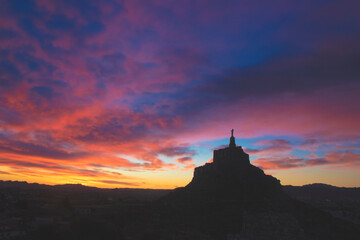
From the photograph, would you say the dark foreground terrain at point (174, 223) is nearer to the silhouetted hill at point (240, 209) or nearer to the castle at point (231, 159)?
the silhouetted hill at point (240, 209)

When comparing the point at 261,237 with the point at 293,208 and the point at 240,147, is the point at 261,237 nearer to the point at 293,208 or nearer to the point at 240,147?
the point at 293,208

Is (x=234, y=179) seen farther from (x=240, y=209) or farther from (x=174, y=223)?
(x=174, y=223)

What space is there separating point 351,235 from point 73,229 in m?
72.8

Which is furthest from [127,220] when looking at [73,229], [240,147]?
[240,147]

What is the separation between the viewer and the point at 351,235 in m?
73.0

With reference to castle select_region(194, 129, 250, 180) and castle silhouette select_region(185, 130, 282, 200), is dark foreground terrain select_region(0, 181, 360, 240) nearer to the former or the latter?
castle silhouette select_region(185, 130, 282, 200)

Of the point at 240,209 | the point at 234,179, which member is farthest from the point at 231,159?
the point at 240,209

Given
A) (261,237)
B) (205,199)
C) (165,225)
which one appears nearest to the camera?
(261,237)

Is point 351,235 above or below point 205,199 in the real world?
below

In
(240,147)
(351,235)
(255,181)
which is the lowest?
(351,235)

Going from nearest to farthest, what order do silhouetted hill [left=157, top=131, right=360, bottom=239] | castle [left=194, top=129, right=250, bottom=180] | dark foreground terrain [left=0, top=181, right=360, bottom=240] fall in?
dark foreground terrain [left=0, top=181, right=360, bottom=240] < silhouetted hill [left=157, top=131, right=360, bottom=239] < castle [left=194, top=129, right=250, bottom=180]

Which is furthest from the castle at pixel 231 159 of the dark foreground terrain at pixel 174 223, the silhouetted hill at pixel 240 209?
the dark foreground terrain at pixel 174 223

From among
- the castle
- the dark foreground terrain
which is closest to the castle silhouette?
the castle

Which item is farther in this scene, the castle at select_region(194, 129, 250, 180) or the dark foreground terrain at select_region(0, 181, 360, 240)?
the castle at select_region(194, 129, 250, 180)
